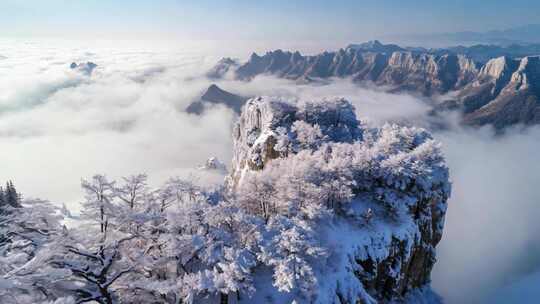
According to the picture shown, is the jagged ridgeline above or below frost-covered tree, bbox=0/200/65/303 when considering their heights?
below

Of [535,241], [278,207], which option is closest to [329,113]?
[278,207]

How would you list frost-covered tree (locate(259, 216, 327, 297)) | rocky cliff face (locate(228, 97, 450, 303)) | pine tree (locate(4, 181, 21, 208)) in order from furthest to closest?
pine tree (locate(4, 181, 21, 208))
rocky cliff face (locate(228, 97, 450, 303))
frost-covered tree (locate(259, 216, 327, 297))

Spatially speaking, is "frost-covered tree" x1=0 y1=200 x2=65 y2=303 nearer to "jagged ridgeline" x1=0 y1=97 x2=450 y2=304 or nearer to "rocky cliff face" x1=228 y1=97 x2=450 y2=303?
"jagged ridgeline" x1=0 y1=97 x2=450 y2=304

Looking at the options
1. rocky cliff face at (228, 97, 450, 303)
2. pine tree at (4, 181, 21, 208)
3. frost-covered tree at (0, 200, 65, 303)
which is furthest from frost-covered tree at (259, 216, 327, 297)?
pine tree at (4, 181, 21, 208)

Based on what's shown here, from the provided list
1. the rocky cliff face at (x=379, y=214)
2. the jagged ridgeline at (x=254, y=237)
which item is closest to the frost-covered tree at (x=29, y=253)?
the jagged ridgeline at (x=254, y=237)

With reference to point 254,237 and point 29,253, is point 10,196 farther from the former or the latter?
point 254,237

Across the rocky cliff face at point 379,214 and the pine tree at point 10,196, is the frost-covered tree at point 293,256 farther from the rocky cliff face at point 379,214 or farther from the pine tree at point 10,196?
the pine tree at point 10,196
